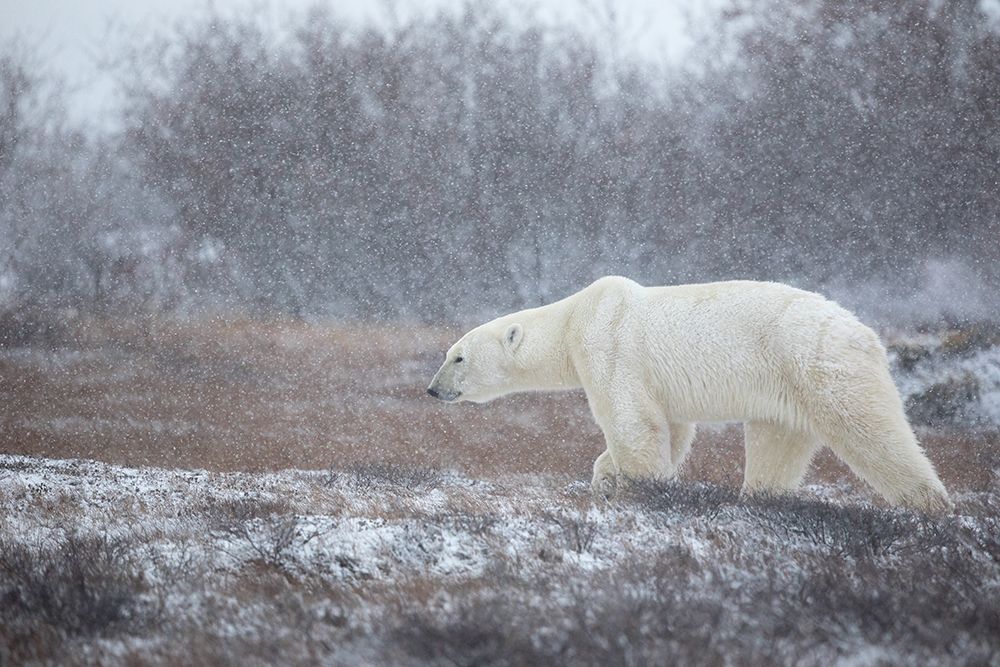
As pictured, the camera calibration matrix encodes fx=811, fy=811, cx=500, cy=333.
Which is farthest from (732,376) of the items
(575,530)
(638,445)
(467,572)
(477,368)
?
(467,572)

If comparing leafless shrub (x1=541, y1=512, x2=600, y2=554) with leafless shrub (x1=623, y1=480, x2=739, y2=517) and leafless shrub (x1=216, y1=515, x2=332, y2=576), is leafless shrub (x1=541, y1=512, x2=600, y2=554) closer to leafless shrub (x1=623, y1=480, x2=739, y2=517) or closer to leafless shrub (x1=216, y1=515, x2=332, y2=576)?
leafless shrub (x1=623, y1=480, x2=739, y2=517)

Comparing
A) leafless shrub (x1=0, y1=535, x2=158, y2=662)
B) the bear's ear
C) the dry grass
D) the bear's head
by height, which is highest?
leafless shrub (x1=0, y1=535, x2=158, y2=662)

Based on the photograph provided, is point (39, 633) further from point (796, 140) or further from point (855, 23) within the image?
point (855, 23)

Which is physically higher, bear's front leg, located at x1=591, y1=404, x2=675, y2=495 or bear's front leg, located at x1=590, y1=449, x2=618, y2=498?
bear's front leg, located at x1=591, y1=404, x2=675, y2=495

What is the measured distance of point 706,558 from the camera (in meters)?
3.12

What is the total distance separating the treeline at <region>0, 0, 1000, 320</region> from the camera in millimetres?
11461

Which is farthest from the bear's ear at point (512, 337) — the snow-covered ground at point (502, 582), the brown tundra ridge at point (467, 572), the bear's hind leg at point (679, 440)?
the snow-covered ground at point (502, 582)

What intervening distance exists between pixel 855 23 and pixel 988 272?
4.10 metres

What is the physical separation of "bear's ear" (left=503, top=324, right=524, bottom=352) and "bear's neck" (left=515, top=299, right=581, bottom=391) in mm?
51

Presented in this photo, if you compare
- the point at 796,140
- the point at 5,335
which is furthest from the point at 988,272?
the point at 5,335

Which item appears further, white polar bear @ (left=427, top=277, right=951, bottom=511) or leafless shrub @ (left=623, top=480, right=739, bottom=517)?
white polar bear @ (left=427, top=277, right=951, bottom=511)

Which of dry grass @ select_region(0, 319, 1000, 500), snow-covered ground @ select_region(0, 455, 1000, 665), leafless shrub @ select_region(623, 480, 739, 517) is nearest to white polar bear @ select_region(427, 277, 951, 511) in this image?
leafless shrub @ select_region(623, 480, 739, 517)

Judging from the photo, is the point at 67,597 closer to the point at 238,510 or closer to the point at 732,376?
the point at 238,510

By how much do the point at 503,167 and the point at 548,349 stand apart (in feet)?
21.8
